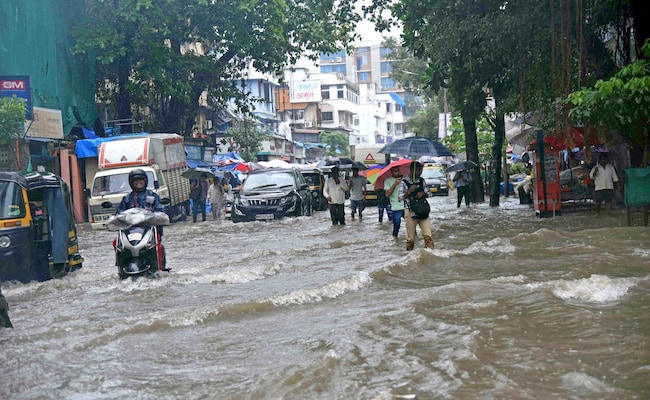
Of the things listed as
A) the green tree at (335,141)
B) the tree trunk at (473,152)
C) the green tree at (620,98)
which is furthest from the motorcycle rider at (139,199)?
the green tree at (335,141)

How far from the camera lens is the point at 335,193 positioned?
22.4 metres

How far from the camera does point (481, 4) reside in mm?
19234

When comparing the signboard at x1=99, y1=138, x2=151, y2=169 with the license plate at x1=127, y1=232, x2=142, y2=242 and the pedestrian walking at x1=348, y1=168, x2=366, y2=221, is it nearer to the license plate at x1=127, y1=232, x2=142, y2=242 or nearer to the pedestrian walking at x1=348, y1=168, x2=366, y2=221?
the pedestrian walking at x1=348, y1=168, x2=366, y2=221

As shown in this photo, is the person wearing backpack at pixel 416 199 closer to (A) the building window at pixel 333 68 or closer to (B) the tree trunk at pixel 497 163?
(B) the tree trunk at pixel 497 163

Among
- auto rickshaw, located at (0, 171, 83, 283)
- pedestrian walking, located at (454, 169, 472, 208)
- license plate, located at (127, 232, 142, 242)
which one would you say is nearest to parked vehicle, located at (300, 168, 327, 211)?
→ pedestrian walking, located at (454, 169, 472, 208)

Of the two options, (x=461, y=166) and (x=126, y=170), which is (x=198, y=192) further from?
(x=461, y=166)

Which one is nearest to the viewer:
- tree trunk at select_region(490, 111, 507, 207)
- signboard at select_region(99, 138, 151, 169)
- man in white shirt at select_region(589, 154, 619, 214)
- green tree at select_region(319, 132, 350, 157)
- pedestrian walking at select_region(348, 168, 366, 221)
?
man in white shirt at select_region(589, 154, 619, 214)

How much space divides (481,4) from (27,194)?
37.1 ft

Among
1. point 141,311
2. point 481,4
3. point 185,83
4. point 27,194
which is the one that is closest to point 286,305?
point 141,311

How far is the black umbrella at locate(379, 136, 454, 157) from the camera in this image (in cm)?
2183

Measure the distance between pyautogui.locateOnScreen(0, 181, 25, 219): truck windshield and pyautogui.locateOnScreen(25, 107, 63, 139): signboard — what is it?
14.9 m

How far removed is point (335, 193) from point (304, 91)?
203 ft

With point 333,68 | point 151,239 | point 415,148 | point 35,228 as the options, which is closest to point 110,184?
point 415,148

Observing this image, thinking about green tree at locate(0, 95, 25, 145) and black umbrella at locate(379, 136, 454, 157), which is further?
green tree at locate(0, 95, 25, 145)
